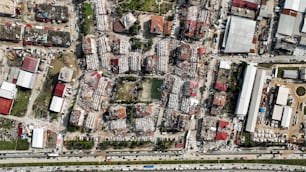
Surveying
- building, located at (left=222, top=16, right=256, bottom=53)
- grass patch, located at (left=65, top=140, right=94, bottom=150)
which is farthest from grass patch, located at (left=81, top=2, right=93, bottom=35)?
building, located at (left=222, top=16, right=256, bottom=53)

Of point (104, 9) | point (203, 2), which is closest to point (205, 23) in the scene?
point (203, 2)

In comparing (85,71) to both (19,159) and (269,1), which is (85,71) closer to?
(19,159)

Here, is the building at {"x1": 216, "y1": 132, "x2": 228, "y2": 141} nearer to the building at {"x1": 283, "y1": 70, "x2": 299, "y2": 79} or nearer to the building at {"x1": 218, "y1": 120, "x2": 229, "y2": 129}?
the building at {"x1": 218, "y1": 120, "x2": 229, "y2": 129}

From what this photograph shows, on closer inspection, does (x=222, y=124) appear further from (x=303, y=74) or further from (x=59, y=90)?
(x=59, y=90)

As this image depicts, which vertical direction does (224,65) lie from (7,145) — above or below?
above

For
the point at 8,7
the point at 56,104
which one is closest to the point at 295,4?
the point at 56,104

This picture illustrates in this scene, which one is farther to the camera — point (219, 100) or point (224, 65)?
point (224, 65)

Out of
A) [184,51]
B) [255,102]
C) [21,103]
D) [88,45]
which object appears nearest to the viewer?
[88,45]
